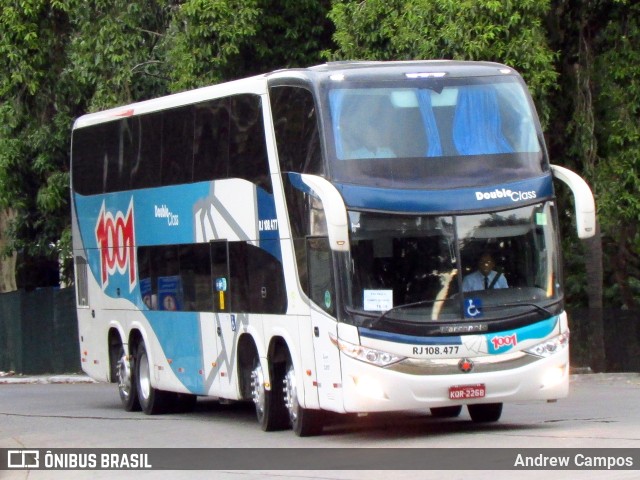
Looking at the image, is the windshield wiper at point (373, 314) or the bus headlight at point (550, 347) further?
the bus headlight at point (550, 347)

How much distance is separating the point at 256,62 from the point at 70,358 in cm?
1169

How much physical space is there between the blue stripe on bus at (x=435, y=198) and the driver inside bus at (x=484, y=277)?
549 millimetres

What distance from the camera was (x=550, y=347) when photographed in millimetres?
14180

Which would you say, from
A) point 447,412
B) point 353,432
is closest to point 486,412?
point 447,412

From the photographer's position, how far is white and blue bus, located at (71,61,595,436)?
13711mm

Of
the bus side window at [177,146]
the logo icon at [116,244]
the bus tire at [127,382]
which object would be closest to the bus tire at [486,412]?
the bus side window at [177,146]

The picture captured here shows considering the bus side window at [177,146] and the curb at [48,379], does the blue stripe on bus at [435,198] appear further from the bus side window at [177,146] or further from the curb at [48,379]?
the curb at [48,379]

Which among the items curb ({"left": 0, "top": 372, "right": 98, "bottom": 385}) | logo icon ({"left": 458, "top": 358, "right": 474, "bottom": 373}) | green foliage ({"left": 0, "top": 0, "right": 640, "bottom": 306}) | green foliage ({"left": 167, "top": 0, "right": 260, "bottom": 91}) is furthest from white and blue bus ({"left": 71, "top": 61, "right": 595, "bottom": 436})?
curb ({"left": 0, "top": 372, "right": 98, "bottom": 385})

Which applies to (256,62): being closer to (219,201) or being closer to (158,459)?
(219,201)

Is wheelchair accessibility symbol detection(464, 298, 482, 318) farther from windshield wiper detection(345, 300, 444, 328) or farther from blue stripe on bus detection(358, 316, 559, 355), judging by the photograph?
windshield wiper detection(345, 300, 444, 328)

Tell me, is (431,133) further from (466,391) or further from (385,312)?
(466,391)

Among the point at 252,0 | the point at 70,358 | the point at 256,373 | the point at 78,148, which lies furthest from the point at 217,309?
the point at 70,358

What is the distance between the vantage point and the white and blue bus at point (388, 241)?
45.0 ft

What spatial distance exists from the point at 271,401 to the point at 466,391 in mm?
2916
